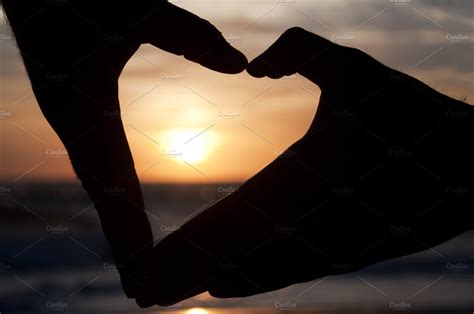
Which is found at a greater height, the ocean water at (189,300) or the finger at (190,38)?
the finger at (190,38)

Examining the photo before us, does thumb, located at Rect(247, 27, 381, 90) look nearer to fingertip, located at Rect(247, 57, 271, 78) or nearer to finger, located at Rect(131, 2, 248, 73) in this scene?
fingertip, located at Rect(247, 57, 271, 78)

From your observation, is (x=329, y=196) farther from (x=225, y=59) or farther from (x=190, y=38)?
(x=190, y=38)

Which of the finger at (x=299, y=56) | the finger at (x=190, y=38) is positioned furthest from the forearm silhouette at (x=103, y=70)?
the finger at (x=299, y=56)

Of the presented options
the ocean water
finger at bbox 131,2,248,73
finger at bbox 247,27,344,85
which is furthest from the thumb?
the ocean water

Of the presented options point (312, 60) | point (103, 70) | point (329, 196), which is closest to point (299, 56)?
point (312, 60)

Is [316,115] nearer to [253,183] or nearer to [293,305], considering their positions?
[253,183]

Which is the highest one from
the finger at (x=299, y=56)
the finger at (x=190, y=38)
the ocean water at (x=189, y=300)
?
the finger at (x=299, y=56)

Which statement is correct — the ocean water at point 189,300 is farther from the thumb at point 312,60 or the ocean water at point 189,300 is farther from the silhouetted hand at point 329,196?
the thumb at point 312,60

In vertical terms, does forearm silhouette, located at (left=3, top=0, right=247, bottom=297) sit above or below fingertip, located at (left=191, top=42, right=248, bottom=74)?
below
